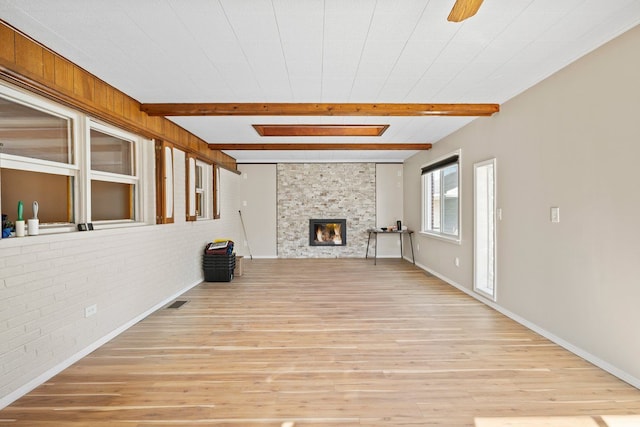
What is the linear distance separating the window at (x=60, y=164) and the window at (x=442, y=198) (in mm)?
4622

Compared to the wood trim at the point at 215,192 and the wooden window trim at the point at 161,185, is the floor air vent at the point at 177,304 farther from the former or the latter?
the wood trim at the point at 215,192

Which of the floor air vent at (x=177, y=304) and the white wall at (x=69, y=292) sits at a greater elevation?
the white wall at (x=69, y=292)

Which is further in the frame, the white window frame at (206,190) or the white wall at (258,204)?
the white wall at (258,204)

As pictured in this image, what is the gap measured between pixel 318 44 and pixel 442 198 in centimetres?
435

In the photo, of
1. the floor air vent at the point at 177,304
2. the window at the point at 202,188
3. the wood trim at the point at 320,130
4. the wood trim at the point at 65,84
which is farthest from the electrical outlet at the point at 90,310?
the wood trim at the point at 320,130

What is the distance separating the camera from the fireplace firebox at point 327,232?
8227mm

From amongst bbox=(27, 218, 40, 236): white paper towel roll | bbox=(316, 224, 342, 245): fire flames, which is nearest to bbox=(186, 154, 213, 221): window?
bbox=(316, 224, 342, 245): fire flames

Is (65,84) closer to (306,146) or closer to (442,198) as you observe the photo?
(306,146)

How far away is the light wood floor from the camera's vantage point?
2043 millimetres

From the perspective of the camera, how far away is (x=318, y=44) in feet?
8.16

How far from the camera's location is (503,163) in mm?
3902

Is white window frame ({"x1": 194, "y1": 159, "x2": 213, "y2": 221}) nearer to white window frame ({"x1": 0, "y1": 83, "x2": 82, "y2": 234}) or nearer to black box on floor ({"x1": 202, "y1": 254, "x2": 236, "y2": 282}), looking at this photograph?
black box on floor ({"x1": 202, "y1": 254, "x2": 236, "y2": 282})

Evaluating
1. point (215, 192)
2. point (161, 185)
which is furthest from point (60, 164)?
point (215, 192)

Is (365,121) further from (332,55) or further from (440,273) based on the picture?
(440,273)
